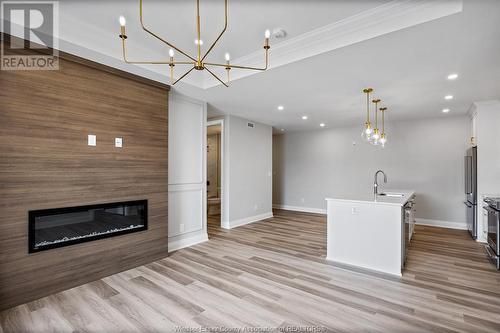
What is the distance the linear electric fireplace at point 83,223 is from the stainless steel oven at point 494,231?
15.7ft

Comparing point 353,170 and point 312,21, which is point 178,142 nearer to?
point 312,21

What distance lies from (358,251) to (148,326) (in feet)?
8.84

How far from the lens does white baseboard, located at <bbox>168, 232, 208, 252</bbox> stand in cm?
408

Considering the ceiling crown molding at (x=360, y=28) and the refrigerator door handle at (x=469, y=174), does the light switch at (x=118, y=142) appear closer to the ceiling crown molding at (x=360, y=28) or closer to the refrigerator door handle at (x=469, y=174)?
the ceiling crown molding at (x=360, y=28)

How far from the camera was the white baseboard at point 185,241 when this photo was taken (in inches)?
161

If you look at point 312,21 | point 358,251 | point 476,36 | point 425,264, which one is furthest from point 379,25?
point 425,264

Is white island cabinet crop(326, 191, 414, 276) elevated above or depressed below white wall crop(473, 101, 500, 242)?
below

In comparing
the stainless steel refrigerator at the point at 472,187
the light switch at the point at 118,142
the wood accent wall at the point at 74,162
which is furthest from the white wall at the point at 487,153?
the light switch at the point at 118,142

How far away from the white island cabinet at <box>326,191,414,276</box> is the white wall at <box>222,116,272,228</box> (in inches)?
103

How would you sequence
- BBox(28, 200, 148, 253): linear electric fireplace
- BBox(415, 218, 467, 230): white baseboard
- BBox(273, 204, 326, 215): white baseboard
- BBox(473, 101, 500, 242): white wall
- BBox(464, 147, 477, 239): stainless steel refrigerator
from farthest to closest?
BBox(273, 204, 326, 215): white baseboard → BBox(415, 218, 467, 230): white baseboard → BBox(464, 147, 477, 239): stainless steel refrigerator → BBox(473, 101, 500, 242): white wall → BBox(28, 200, 148, 253): linear electric fireplace

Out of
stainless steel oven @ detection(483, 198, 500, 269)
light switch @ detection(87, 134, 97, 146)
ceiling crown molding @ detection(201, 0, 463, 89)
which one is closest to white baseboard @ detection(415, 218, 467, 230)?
stainless steel oven @ detection(483, 198, 500, 269)
